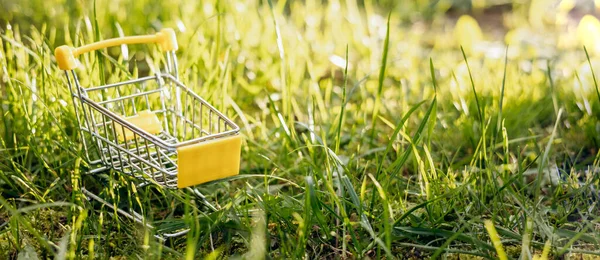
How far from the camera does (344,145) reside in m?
2.89

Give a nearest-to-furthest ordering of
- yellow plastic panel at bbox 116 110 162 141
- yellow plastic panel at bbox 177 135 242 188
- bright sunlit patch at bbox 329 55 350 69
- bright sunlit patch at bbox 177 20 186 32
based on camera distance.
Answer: yellow plastic panel at bbox 177 135 242 188
yellow plastic panel at bbox 116 110 162 141
bright sunlit patch at bbox 177 20 186 32
bright sunlit patch at bbox 329 55 350 69

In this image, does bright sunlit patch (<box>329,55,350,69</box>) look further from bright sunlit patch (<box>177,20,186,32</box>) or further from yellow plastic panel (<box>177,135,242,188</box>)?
yellow plastic panel (<box>177,135,242,188</box>)

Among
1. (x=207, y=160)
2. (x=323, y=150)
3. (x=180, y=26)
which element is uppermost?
(x=180, y=26)

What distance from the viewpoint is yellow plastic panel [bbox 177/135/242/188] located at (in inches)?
76.6

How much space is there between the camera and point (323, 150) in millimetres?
2416

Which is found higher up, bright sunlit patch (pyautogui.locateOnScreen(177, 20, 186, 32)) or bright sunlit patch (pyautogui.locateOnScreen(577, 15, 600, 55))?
bright sunlit patch (pyautogui.locateOnScreen(177, 20, 186, 32))

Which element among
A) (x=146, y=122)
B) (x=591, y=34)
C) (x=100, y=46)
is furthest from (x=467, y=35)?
(x=100, y=46)

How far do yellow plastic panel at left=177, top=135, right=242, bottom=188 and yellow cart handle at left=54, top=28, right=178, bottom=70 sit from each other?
47 centimetres

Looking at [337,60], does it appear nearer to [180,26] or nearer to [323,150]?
[180,26]

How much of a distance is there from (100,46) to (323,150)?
31.9 inches

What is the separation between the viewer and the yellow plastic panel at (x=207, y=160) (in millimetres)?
1946

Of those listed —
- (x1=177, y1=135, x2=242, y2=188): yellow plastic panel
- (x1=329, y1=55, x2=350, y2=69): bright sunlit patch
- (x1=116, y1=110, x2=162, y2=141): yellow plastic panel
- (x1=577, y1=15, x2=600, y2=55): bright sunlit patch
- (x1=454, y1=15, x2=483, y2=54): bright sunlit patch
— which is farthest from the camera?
(x1=454, y1=15, x2=483, y2=54): bright sunlit patch

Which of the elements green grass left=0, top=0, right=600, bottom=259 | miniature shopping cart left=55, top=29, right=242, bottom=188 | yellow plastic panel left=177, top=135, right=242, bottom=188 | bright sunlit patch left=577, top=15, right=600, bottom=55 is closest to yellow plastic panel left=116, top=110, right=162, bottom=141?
miniature shopping cart left=55, top=29, right=242, bottom=188

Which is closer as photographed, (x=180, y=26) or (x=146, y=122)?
(x=146, y=122)
